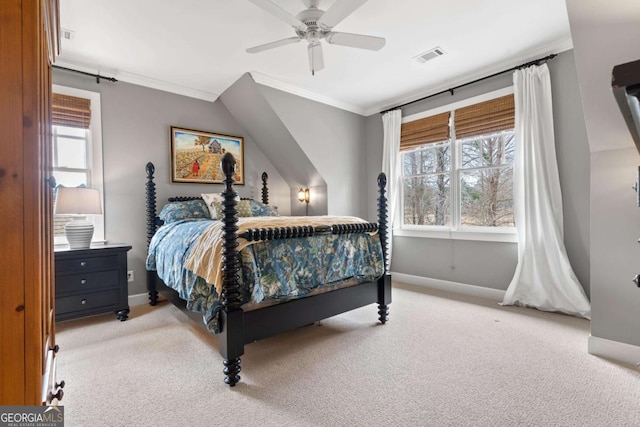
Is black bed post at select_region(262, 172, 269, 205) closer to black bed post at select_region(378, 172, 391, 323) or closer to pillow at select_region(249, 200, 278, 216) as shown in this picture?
pillow at select_region(249, 200, 278, 216)

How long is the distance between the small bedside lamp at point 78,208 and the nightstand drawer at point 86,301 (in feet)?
1.53

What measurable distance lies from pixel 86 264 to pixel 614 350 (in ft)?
14.1

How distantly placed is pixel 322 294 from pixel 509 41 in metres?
2.98

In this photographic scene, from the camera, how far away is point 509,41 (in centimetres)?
291

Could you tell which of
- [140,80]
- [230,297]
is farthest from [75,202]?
[230,297]

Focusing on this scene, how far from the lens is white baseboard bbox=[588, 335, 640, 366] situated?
2.01 meters

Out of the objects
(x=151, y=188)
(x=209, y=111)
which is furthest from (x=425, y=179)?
(x=151, y=188)

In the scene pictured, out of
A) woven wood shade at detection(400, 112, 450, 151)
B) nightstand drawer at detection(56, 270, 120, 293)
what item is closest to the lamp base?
nightstand drawer at detection(56, 270, 120, 293)

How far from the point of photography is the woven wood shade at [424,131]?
12.9ft

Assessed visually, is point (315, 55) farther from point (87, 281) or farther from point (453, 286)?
point (453, 286)

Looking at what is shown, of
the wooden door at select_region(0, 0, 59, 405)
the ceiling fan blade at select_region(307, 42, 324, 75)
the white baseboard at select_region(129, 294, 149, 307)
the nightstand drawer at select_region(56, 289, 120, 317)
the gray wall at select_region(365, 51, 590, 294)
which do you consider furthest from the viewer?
the white baseboard at select_region(129, 294, 149, 307)

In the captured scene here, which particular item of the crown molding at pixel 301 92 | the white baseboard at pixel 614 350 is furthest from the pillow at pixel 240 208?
the white baseboard at pixel 614 350

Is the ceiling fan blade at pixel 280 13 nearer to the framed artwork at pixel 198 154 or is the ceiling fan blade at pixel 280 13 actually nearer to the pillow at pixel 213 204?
the pillow at pixel 213 204

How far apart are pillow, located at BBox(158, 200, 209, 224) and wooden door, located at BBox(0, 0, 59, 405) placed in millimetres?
2788
